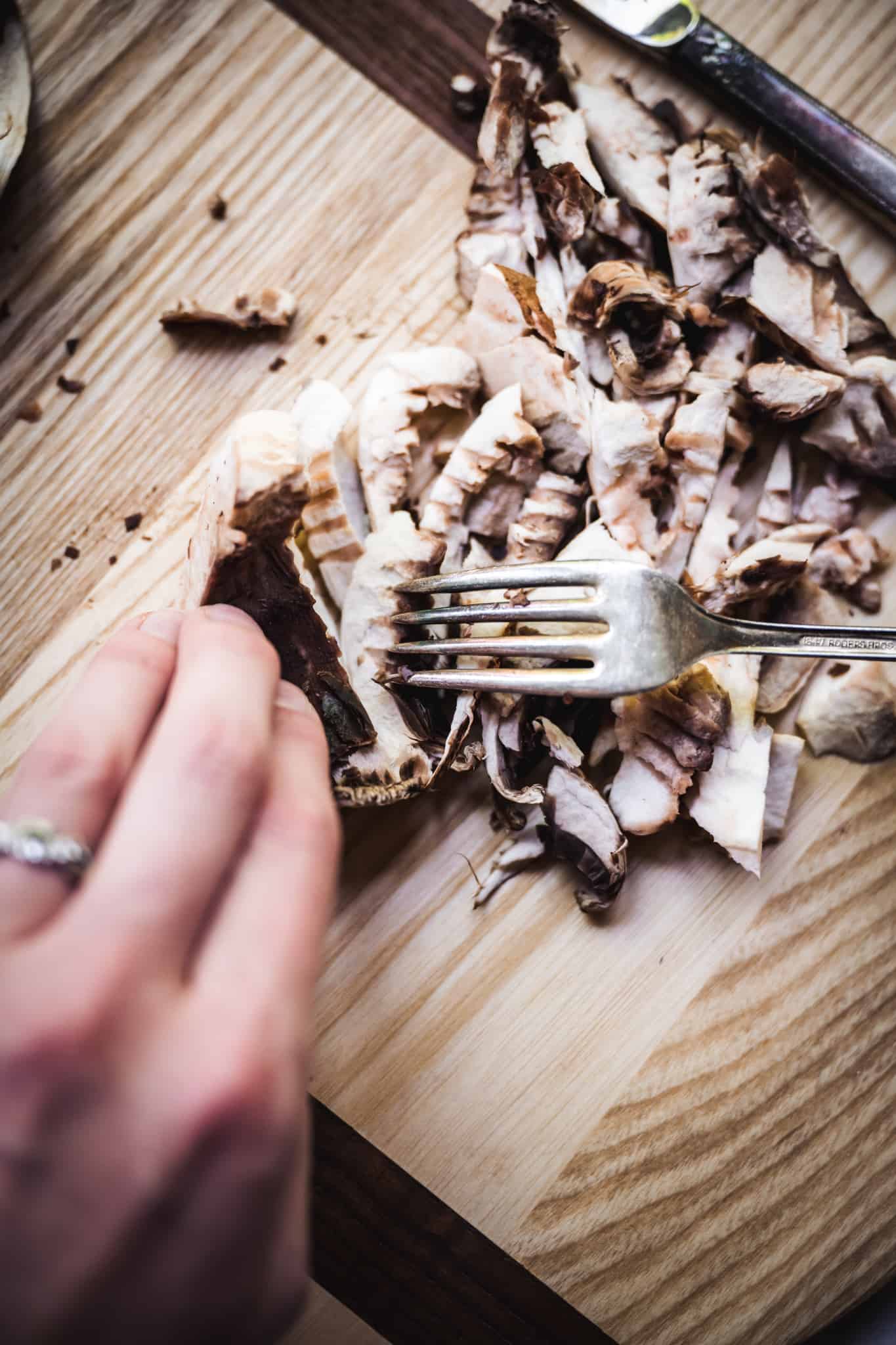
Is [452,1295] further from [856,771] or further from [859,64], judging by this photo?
[859,64]

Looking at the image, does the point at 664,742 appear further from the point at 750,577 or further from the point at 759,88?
the point at 759,88

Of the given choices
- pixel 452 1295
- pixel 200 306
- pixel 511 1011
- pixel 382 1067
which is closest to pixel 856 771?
pixel 511 1011

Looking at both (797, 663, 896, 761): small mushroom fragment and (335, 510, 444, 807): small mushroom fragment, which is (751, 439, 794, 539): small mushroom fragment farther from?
(335, 510, 444, 807): small mushroom fragment

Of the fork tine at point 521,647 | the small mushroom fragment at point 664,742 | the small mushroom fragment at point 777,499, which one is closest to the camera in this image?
the fork tine at point 521,647

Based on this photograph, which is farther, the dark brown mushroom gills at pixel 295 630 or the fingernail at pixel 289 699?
the dark brown mushroom gills at pixel 295 630

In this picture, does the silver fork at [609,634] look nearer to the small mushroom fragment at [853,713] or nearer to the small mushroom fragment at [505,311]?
the small mushroom fragment at [853,713]

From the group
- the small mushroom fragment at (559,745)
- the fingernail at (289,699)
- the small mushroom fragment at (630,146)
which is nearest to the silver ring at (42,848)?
the fingernail at (289,699)

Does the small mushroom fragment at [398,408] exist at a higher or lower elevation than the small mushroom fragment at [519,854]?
higher
